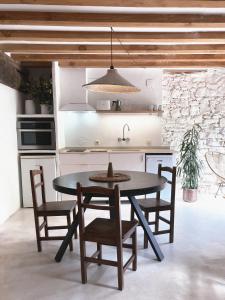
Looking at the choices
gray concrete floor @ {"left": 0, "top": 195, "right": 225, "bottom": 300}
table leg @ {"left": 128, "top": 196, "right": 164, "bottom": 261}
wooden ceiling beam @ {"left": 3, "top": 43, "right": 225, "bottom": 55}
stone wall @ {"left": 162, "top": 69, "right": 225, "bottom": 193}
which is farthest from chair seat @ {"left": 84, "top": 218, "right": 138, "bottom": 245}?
stone wall @ {"left": 162, "top": 69, "right": 225, "bottom": 193}

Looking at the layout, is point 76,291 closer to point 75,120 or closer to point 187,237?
point 187,237

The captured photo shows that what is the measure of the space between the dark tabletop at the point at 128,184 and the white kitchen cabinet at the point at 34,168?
60.8 inches

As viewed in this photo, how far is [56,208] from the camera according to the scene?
3016 millimetres

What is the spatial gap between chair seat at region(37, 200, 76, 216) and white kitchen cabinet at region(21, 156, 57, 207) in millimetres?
1507

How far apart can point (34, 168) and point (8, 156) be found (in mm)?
542

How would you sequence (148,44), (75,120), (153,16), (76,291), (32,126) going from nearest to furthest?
(76,291), (153,16), (148,44), (32,126), (75,120)

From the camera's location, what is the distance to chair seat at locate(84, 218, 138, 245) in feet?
7.55

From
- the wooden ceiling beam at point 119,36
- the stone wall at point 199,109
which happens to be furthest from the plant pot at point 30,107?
the stone wall at point 199,109

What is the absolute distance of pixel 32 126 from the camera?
4.62m

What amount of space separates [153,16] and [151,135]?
2783mm

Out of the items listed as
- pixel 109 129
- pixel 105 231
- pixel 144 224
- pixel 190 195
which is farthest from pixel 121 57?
pixel 105 231

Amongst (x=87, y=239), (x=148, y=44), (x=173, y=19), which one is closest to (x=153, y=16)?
(x=173, y=19)

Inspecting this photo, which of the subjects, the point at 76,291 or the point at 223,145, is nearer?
the point at 76,291

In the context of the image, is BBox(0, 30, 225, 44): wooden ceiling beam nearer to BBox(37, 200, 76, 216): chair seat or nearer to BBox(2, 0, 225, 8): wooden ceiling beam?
BBox(2, 0, 225, 8): wooden ceiling beam
